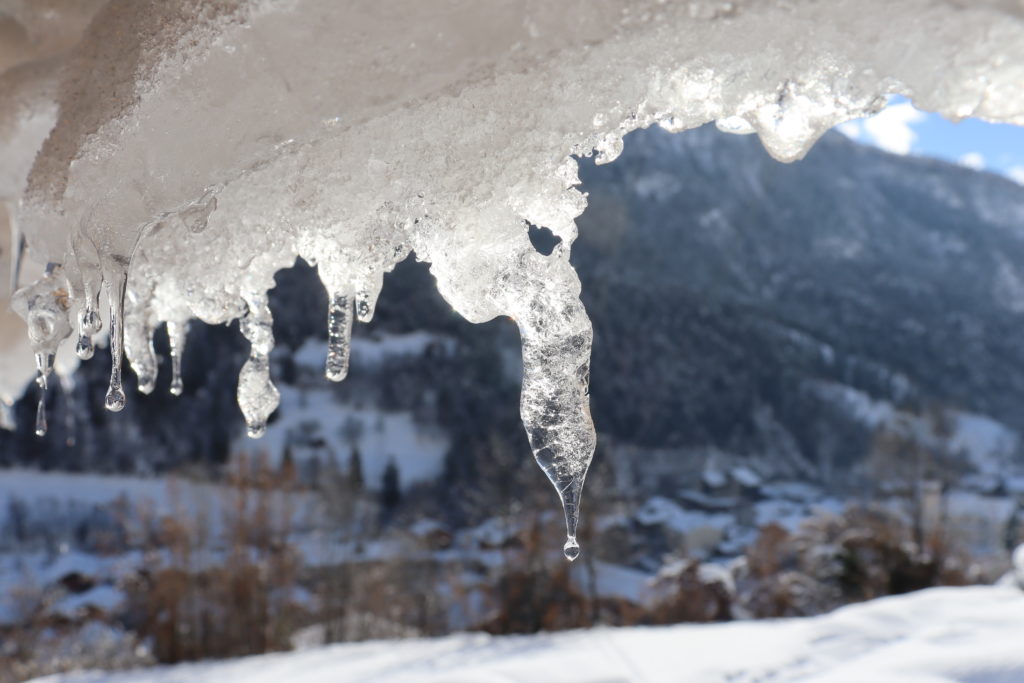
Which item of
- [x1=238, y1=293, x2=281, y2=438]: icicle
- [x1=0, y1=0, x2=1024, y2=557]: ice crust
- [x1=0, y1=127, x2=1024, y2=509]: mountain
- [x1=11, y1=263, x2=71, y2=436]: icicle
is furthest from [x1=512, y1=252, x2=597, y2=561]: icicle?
[x1=0, y1=127, x2=1024, y2=509]: mountain

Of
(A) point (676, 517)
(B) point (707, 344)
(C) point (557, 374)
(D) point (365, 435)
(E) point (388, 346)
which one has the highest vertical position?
(B) point (707, 344)

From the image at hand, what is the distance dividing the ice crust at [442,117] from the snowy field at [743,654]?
968mm

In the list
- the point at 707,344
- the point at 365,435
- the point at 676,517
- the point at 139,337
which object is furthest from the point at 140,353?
the point at 707,344

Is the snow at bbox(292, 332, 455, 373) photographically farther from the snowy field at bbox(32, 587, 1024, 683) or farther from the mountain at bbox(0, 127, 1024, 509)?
the snowy field at bbox(32, 587, 1024, 683)

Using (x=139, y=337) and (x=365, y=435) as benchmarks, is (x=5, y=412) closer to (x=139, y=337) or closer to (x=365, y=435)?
(x=139, y=337)

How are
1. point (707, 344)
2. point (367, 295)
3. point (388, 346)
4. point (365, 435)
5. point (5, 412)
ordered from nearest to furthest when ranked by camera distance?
point (367, 295), point (5, 412), point (365, 435), point (388, 346), point (707, 344)

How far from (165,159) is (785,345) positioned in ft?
78.1

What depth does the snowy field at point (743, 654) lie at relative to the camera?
129 cm

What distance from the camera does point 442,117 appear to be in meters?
0.62

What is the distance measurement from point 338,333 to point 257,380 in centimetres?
18

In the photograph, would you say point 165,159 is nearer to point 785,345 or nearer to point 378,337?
point 378,337

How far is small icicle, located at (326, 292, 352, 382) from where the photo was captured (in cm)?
74

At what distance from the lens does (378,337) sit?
16.2 m

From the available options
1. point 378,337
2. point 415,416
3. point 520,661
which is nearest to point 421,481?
point 415,416
